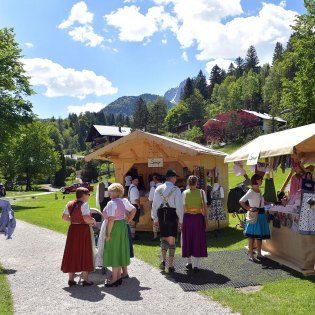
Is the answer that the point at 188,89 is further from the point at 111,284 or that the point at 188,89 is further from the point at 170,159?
the point at 111,284

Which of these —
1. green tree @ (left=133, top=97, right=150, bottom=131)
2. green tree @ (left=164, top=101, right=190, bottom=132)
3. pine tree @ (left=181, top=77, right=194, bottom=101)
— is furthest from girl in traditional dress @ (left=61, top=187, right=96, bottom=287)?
pine tree @ (left=181, top=77, right=194, bottom=101)

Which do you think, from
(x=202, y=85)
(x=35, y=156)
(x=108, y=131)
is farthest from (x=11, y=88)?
(x=202, y=85)

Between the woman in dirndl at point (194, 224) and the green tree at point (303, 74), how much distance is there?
65.0 ft

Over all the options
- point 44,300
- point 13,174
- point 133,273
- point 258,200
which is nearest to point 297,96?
point 258,200

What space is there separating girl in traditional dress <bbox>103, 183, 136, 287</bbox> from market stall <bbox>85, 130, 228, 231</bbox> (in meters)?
5.24

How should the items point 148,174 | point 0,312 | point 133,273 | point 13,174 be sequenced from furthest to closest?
point 13,174 < point 148,174 < point 133,273 < point 0,312

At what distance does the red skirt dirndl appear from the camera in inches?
265

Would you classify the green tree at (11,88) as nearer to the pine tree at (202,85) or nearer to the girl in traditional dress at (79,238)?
the girl in traditional dress at (79,238)

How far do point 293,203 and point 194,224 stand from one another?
7.59 feet

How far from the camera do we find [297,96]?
88.8ft

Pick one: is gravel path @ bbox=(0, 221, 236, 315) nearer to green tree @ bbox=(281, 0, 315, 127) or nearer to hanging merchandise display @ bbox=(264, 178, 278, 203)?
hanging merchandise display @ bbox=(264, 178, 278, 203)

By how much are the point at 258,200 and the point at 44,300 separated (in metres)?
4.79

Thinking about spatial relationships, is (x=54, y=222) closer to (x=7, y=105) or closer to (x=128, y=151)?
(x=128, y=151)

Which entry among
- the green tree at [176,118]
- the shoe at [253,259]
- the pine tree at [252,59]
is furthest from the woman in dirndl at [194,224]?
the pine tree at [252,59]
